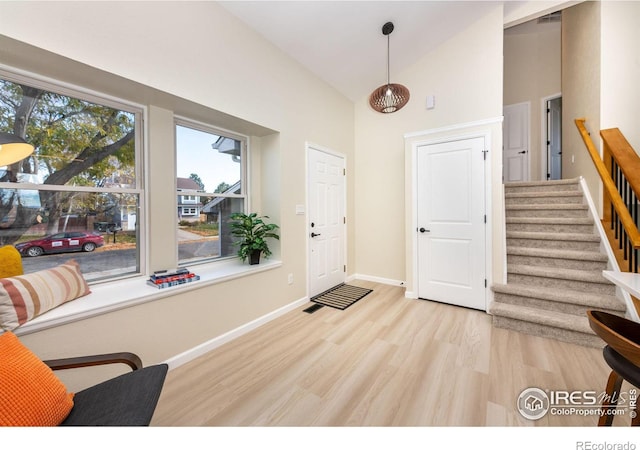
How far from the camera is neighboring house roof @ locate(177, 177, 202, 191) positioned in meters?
2.48

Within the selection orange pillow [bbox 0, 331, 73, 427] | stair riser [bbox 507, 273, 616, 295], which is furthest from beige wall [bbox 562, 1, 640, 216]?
orange pillow [bbox 0, 331, 73, 427]

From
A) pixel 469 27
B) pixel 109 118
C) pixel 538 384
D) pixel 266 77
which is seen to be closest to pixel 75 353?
pixel 109 118

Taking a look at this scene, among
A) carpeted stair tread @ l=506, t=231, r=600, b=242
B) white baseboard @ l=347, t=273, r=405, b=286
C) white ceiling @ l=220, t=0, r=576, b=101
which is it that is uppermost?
white ceiling @ l=220, t=0, r=576, b=101

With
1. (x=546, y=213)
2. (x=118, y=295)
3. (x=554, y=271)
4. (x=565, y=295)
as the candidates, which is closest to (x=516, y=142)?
(x=546, y=213)

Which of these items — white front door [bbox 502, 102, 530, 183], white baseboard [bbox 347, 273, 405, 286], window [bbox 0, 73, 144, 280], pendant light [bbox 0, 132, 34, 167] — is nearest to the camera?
pendant light [bbox 0, 132, 34, 167]

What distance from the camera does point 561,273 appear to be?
8.80 feet

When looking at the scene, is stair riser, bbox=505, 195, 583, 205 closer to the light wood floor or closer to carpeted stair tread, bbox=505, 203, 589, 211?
carpeted stair tread, bbox=505, 203, 589, 211

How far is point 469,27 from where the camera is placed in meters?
3.24

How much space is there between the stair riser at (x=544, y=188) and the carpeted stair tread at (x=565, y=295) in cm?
172

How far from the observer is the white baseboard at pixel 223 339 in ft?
6.72

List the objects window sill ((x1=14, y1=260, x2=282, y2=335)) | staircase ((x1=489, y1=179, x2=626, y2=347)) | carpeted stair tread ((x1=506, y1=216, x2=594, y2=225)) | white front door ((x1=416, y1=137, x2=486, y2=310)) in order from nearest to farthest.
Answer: window sill ((x1=14, y1=260, x2=282, y2=335))
staircase ((x1=489, y1=179, x2=626, y2=347))
carpeted stair tread ((x1=506, y1=216, x2=594, y2=225))
white front door ((x1=416, y1=137, x2=486, y2=310))

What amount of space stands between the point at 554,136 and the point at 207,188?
6.52m

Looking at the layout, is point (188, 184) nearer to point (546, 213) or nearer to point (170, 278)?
point (170, 278)

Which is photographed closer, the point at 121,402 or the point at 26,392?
the point at 26,392
